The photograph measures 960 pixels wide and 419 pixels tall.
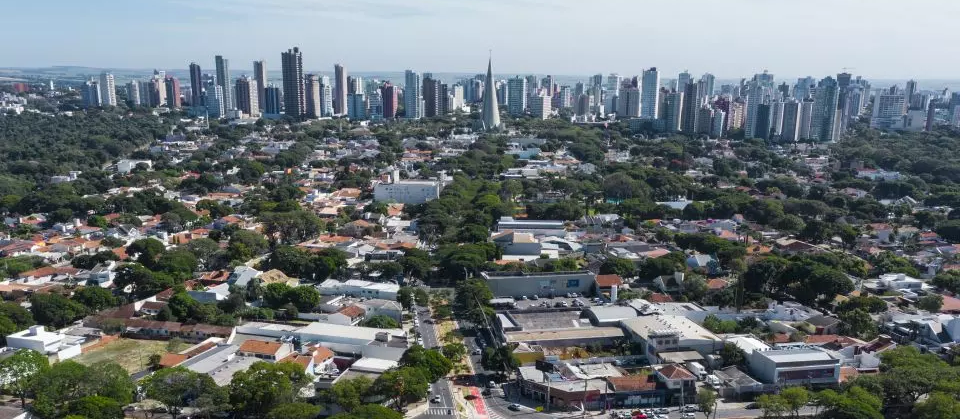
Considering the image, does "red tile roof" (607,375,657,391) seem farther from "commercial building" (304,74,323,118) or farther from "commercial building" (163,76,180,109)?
"commercial building" (163,76,180,109)

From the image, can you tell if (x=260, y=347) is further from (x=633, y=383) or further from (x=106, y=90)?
(x=106, y=90)

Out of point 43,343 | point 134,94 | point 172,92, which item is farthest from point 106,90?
point 43,343

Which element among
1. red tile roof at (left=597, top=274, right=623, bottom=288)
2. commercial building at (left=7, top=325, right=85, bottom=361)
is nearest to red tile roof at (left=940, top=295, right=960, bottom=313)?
red tile roof at (left=597, top=274, right=623, bottom=288)

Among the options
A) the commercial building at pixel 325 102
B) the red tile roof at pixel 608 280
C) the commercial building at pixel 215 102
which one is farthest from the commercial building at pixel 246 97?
the red tile roof at pixel 608 280

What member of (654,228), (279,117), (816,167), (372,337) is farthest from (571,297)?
(279,117)

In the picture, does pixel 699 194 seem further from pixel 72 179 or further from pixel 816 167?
pixel 72 179

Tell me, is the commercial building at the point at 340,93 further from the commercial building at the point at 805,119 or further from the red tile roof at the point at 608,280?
the red tile roof at the point at 608,280

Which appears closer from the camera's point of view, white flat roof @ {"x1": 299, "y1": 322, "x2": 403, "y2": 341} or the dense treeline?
white flat roof @ {"x1": 299, "y1": 322, "x2": 403, "y2": 341}
